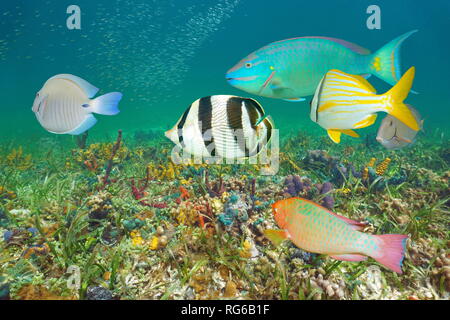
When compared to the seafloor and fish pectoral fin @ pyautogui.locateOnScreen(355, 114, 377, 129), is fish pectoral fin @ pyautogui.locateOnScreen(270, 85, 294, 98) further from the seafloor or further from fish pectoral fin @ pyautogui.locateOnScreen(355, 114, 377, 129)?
the seafloor

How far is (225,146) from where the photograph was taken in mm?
1588

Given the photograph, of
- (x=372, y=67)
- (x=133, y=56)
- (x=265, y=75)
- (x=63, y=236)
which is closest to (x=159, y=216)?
(x=63, y=236)

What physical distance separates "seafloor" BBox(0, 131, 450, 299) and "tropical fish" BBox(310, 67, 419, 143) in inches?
58.9

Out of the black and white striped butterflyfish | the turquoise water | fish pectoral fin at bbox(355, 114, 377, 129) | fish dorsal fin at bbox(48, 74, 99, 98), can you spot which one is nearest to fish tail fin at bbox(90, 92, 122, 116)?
fish dorsal fin at bbox(48, 74, 99, 98)

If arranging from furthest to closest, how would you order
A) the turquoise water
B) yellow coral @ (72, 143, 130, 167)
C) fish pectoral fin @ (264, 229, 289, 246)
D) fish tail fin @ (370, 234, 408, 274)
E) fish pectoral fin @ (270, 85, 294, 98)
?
the turquoise water
yellow coral @ (72, 143, 130, 167)
fish pectoral fin @ (270, 85, 294, 98)
fish pectoral fin @ (264, 229, 289, 246)
fish tail fin @ (370, 234, 408, 274)

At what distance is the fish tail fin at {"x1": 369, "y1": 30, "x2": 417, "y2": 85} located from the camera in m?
2.18

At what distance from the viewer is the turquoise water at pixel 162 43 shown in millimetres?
38781

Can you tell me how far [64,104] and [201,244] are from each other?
2189mm

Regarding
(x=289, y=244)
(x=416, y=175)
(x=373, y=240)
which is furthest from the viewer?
(x=416, y=175)

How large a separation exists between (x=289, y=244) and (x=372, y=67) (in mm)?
2166

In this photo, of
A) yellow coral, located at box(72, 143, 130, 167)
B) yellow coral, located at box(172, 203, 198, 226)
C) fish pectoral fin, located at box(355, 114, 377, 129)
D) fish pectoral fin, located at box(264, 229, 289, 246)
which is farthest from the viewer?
yellow coral, located at box(72, 143, 130, 167)

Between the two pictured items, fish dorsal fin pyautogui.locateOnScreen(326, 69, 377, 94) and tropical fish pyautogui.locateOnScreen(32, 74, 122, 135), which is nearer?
fish dorsal fin pyautogui.locateOnScreen(326, 69, 377, 94)
